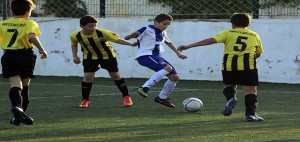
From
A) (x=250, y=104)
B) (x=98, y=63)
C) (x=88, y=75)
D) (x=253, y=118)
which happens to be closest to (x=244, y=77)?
(x=250, y=104)

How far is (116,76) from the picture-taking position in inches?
463

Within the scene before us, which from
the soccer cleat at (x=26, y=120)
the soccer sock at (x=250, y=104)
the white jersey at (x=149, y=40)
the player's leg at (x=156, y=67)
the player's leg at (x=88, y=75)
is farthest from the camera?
the white jersey at (x=149, y=40)

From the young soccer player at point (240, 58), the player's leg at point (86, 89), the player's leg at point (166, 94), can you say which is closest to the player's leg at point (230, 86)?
the young soccer player at point (240, 58)

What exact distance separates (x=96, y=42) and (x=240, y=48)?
2.52m

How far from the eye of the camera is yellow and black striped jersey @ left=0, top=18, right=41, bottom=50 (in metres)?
9.07

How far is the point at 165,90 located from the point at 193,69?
5906 mm

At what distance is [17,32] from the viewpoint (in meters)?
9.12

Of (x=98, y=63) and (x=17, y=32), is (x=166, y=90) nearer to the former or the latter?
(x=98, y=63)

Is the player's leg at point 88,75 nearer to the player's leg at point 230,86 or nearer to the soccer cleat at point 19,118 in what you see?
the player's leg at point 230,86

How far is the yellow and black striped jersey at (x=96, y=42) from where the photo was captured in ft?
37.4

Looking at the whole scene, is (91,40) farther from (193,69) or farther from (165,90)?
(193,69)

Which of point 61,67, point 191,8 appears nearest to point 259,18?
point 191,8

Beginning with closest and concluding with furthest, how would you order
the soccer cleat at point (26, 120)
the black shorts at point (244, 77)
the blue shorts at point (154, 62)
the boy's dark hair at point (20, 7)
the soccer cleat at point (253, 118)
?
the soccer cleat at point (26, 120) → the boy's dark hair at point (20, 7) → the soccer cleat at point (253, 118) → the black shorts at point (244, 77) → the blue shorts at point (154, 62)

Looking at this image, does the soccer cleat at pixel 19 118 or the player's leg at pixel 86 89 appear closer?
the soccer cleat at pixel 19 118
